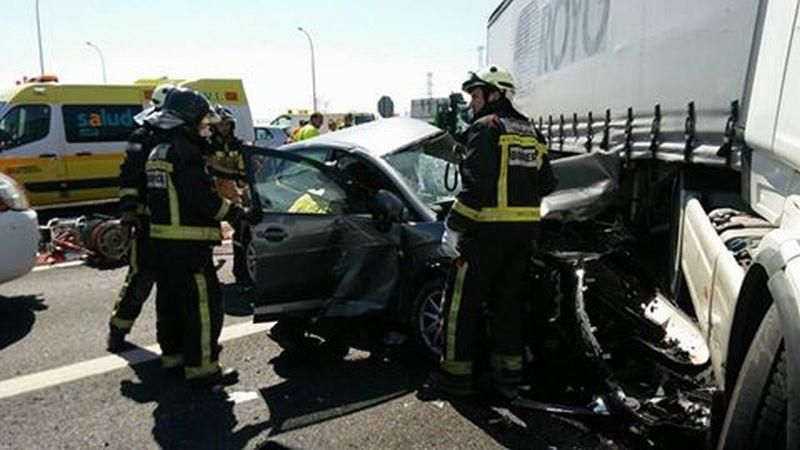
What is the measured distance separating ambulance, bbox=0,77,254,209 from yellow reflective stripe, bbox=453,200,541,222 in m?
10.6

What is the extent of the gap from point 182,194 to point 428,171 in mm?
1957

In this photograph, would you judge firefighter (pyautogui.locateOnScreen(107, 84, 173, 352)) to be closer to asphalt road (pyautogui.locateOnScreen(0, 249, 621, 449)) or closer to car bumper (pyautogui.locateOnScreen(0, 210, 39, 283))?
asphalt road (pyautogui.locateOnScreen(0, 249, 621, 449))

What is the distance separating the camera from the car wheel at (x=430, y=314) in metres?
4.84

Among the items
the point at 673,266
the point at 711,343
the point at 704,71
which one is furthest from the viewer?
the point at 673,266

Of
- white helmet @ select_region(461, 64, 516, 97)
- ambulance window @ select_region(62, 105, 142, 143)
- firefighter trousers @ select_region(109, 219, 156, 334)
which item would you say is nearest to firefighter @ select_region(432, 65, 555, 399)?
white helmet @ select_region(461, 64, 516, 97)

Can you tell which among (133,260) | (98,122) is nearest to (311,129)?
(98,122)

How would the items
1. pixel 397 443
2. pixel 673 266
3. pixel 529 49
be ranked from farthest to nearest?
pixel 529 49 → pixel 673 266 → pixel 397 443

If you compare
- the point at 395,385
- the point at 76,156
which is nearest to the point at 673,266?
the point at 395,385

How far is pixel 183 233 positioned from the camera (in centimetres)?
450

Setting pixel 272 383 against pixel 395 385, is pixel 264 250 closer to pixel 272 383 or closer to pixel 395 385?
pixel 272 383

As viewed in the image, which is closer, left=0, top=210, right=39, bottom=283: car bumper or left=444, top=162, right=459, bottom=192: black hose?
left=444, top=162, right=459, bottom=192: black hose

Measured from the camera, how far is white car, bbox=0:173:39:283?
581cm

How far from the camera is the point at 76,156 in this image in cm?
1309

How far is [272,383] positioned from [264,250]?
836 mm
